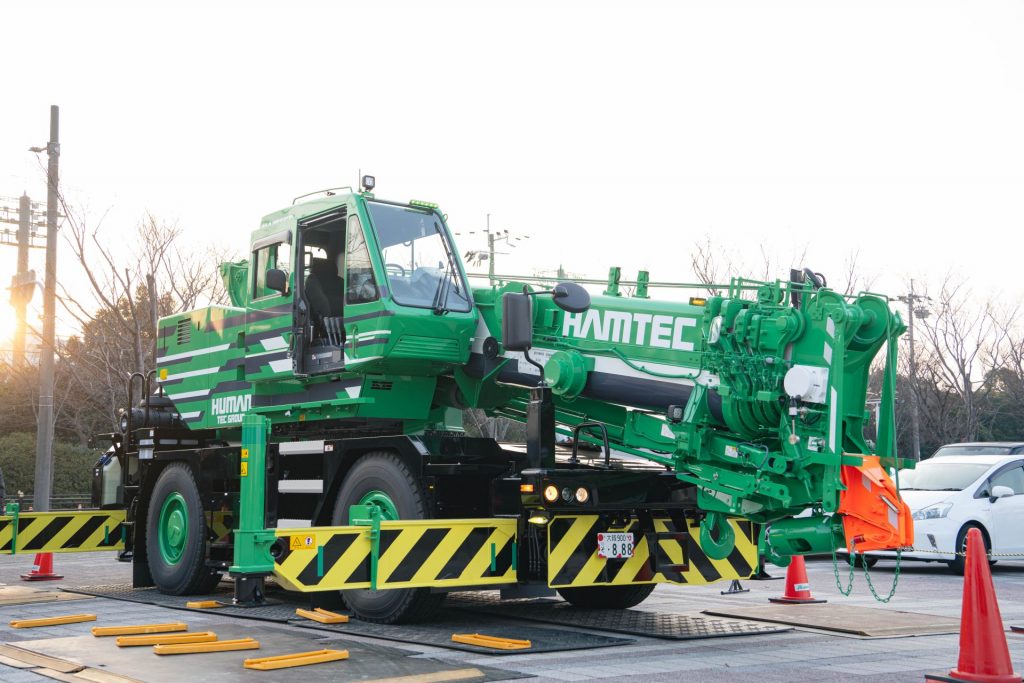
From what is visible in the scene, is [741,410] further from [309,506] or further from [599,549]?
[309,506]

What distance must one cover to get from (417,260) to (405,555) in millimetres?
2723

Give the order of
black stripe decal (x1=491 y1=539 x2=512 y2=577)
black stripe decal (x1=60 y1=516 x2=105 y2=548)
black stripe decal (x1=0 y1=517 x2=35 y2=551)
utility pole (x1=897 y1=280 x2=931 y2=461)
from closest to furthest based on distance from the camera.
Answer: black stripe decal (x1=491 y1=539 x2=512 y2=577) < black stripe decal (x1=0 y1=517 x2=35 y2=551) < black stripe decal (x1=60 y1=516 x2=105 y2=548) < utility pole (x1=897 y1=280 x2=931 y2=461)

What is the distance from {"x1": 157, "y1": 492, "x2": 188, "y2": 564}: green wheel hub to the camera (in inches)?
488

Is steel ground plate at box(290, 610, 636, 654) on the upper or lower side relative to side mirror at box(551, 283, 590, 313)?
lower

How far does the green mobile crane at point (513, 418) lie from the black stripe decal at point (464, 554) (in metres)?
0.02

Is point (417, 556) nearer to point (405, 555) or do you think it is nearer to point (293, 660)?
point (405, 555)

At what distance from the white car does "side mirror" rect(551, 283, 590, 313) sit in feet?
29.5

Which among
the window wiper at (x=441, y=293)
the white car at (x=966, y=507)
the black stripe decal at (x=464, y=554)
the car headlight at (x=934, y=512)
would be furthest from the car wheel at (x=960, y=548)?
the window wiper at (x=441, y=293)

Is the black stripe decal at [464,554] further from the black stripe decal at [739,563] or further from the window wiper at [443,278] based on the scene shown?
the black stripe decal at [739,563]

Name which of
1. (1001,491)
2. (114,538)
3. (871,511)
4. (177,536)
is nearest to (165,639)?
(177,536)

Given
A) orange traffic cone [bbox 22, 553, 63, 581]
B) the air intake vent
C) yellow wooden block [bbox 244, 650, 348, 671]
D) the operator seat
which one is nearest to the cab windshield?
the operator seat

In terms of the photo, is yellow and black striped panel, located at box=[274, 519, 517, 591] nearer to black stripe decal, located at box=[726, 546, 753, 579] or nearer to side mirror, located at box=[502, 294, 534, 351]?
side mirror, located at box=[502, 294, 534, 351]

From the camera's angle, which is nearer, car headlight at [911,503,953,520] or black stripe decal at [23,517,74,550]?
black stripe decal at [23,517,74,550]

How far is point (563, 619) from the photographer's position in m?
10.2
